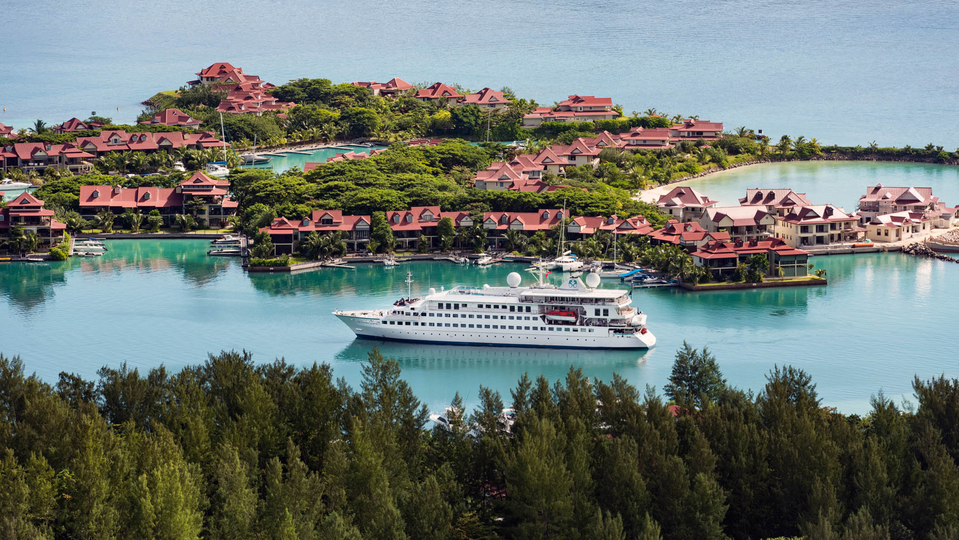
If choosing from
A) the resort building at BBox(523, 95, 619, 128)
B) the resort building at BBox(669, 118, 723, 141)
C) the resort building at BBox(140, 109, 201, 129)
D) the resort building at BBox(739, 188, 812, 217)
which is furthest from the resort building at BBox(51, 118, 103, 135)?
the resort building at BBox(739, 188, 812, 217)

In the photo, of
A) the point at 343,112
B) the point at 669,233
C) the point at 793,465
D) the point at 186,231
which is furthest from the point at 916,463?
the point at 343,112

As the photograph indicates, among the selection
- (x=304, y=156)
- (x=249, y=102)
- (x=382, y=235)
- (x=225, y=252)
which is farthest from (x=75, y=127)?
(x=382, y=235)

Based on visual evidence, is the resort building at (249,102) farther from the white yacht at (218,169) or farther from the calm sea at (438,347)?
the calm sea at (438,347)

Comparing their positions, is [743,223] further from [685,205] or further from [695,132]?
[695,132]

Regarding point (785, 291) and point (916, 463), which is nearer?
point (916, 463)

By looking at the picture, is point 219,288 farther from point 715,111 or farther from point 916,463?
point 715,111

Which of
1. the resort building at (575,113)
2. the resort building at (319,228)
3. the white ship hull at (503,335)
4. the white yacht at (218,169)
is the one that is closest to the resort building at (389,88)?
the resort building at (575,113)

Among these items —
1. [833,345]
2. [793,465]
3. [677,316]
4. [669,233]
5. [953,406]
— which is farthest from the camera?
[669,233]
